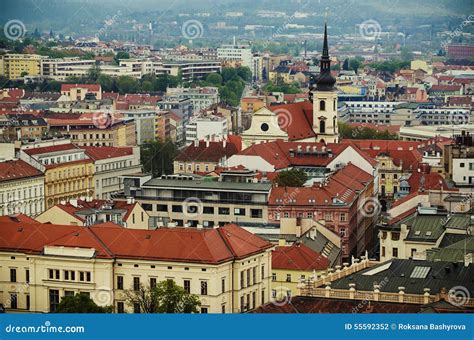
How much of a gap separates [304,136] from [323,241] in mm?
12154

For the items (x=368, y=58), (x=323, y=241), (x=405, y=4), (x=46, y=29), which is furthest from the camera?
(x=368, y=58)

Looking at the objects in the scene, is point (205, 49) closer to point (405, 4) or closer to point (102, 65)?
point (405, 4)

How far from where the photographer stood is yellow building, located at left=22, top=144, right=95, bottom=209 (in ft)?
89.8

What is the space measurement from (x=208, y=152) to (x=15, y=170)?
636cm

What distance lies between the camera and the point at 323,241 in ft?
70.1

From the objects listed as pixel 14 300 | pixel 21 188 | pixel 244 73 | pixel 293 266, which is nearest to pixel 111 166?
pixel 21 188

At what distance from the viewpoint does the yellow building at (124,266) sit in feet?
54.9

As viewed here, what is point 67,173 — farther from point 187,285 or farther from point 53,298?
point 187,285

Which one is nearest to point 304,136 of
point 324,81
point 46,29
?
point 324,81

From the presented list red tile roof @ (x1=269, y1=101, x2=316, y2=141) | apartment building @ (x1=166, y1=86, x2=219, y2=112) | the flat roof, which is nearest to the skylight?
the flat roof

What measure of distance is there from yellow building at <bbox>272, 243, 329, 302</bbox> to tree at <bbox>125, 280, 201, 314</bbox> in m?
2.48

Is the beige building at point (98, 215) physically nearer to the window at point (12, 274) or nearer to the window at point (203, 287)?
the window at point (12, 274)

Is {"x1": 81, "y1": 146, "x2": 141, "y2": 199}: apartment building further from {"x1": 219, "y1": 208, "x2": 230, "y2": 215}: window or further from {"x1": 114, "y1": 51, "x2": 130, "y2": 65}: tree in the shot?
{"x1": 114, "y1": 51, "x2": 130, "y2": 65}: tree

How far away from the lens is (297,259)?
1928 centimetres
